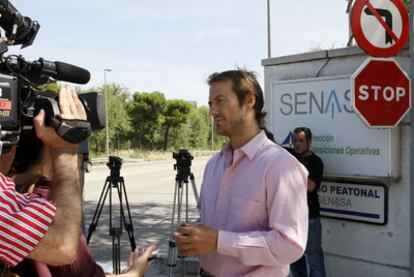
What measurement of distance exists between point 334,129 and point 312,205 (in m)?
0.81

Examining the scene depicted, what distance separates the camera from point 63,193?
1.53 meters

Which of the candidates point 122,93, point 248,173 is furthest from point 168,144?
point 248,173

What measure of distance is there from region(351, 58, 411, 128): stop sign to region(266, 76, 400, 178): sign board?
258 mm

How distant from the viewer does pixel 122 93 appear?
160ft

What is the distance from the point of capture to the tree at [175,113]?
4284cm

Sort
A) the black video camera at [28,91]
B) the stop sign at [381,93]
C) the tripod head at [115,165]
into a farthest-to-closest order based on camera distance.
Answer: the tripod head at [115,165], the stop sign at [381,93], the black video camera at [28,91]

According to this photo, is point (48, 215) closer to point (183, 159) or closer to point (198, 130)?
point (183, 159)

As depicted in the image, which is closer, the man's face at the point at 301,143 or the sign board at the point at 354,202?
the sign board at the point at 354,202

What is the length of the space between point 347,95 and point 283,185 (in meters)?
2.89

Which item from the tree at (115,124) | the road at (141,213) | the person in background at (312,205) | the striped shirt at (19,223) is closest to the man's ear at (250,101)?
the striped shirt at (19,223)

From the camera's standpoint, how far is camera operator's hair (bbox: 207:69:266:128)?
2385mm

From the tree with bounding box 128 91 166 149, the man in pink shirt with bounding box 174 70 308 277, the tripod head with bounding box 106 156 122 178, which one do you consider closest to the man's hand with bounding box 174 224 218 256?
the man in pink shirt with bounding box 174 70 308 277

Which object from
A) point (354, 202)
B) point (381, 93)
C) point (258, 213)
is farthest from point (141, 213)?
point (258, 213)

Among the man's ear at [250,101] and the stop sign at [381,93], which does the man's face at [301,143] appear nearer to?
the stop sign at [381,93]
